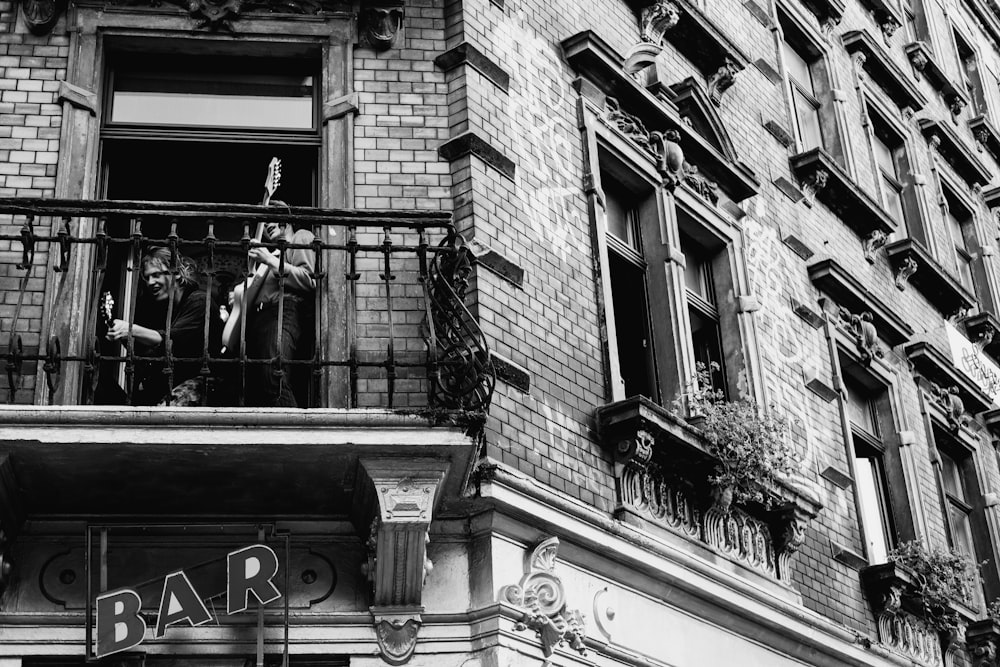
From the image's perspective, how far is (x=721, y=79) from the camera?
12.3m

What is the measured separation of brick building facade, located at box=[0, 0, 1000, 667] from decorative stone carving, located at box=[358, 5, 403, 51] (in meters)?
0.04

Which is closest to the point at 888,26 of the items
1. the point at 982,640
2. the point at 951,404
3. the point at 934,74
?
the point at 934,74

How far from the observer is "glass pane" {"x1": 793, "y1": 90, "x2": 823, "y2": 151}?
1416cm

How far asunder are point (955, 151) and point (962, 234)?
111cm

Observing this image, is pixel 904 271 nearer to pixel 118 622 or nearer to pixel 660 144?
pixel 660 144

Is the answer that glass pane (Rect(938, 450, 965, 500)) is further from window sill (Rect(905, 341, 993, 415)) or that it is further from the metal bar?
the metal bar

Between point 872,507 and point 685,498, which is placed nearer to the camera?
point 685,498

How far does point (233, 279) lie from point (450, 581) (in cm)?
271

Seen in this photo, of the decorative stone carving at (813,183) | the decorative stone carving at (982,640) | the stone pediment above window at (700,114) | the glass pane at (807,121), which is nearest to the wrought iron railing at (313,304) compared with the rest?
the stone pediment above window at (700,114)

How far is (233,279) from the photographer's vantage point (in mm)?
9188

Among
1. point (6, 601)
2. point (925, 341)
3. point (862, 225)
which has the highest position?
point (862, 225)

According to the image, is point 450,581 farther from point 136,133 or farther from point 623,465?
point 136,133

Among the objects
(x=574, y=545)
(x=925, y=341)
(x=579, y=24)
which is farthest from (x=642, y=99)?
(x=925, y=341)

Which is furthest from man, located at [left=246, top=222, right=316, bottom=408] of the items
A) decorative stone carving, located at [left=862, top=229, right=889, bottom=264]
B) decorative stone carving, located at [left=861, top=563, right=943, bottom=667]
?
decorative stone carving, located at [left=862, top=229, right=889, bottom=264]
